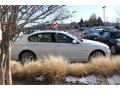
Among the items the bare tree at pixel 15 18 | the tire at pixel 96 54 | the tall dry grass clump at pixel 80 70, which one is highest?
the bare tree at pixel 15 18

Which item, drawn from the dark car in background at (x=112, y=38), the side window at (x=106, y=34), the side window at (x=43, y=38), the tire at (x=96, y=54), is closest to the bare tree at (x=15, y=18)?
the side window at (x=43, y=38)

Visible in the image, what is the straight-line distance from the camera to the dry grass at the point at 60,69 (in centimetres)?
818

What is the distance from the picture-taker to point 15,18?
3.83m

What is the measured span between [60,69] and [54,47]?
2.10m

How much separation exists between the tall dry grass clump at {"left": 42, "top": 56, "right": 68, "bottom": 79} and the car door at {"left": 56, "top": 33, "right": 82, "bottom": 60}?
4.70 feet

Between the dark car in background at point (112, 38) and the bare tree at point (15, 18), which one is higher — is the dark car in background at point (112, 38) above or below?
below

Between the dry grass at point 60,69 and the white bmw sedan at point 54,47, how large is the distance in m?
1.43

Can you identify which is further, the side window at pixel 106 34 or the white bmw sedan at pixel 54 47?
the side window at pixel 106 34

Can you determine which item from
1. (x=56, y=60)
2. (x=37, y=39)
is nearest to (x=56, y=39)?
(x=37, y=39)

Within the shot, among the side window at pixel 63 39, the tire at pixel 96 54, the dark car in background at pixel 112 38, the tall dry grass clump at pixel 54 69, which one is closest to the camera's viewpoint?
the tall dry grass clump at pixel 54 69

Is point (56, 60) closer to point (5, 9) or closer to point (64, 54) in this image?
point (64, 54)

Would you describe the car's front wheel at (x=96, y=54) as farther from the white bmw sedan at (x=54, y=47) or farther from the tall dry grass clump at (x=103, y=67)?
the tall dry grass clump at (x=103, y=67)

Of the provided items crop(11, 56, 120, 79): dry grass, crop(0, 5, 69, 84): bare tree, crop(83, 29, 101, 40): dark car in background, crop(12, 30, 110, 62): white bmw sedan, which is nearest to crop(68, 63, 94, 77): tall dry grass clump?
crop(11, 56, 120, 79): dry grass

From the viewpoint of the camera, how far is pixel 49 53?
395 inches
